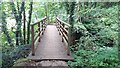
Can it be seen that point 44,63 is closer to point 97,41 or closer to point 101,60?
point 101,60

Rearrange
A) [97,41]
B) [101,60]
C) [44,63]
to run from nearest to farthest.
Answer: [44,63] < [101,60] < [97,41]

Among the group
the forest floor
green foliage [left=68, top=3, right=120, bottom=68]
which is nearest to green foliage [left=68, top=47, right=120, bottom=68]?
green foliage [left=68, top=3, right=120, bottom=68]

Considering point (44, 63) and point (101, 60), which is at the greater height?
point (44, 63)

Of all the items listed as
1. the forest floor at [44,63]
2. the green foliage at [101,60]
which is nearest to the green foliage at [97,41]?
the green foliage at [101,60]

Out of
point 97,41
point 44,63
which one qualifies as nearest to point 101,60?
point 44,63

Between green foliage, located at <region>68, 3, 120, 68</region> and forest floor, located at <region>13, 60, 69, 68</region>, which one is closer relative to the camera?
forest floor, located at <region>13, 60, 69, 68</region>

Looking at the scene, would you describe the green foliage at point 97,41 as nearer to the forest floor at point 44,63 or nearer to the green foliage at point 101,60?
the green foliage at point 101,60

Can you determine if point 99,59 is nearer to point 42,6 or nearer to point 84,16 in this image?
point 84,16

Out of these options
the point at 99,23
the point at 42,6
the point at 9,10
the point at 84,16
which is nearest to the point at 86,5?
the point at 84,16

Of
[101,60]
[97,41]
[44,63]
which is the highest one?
[44,63]

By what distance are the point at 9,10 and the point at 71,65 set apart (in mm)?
8338

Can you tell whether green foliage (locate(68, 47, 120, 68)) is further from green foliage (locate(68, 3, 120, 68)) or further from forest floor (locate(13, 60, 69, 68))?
forest floor (locate(13, 60, 69, 68))

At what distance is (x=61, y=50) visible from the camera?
261 inches

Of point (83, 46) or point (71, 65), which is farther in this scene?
point (83, 46)
